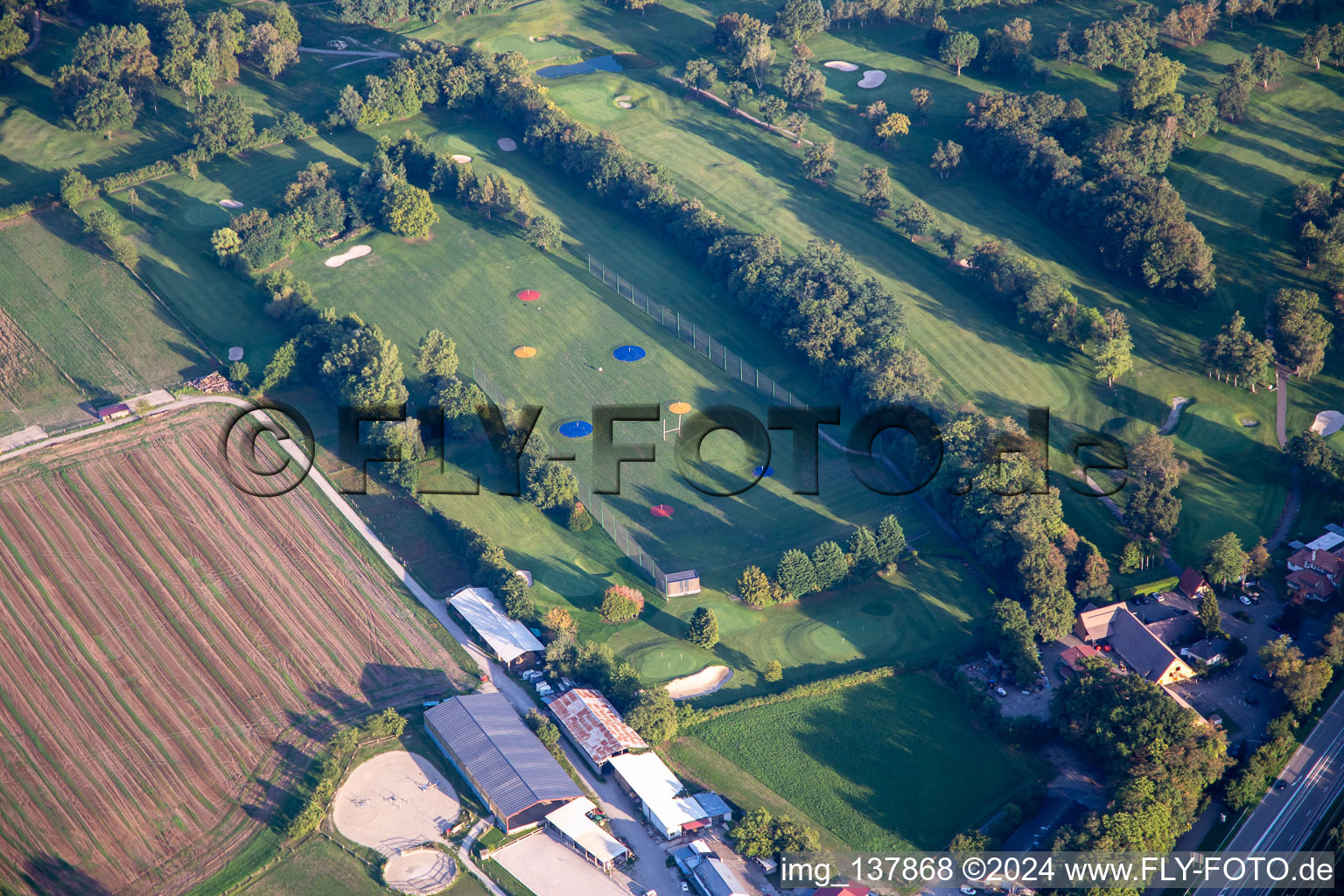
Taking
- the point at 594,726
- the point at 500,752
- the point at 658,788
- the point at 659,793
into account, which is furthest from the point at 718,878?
the point at 500,752

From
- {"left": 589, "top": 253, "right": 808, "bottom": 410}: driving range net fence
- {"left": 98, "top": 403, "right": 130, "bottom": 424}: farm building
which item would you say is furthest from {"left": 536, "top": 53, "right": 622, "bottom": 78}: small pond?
{"left": 98, "top": 403, "right": 130, "bottom": 424}: farm building

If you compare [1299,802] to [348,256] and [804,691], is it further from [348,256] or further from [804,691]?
[348,256]

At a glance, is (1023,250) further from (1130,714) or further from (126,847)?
(126,847)

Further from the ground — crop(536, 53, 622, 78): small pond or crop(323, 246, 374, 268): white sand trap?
crop(536, 53, 622, 78): small pond

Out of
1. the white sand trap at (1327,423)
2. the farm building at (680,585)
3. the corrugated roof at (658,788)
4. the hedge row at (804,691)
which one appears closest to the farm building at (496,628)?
the farm building at (680,585)

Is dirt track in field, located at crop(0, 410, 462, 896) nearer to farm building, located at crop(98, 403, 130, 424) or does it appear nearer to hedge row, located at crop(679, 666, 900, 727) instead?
farm building, located at crop(98, 403, 130, 424)

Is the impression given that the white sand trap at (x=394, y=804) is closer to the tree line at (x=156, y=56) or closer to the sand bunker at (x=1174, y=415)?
the sand bunker at (x=1174, y=415)

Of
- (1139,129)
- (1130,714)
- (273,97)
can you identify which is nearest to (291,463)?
(273,97)
